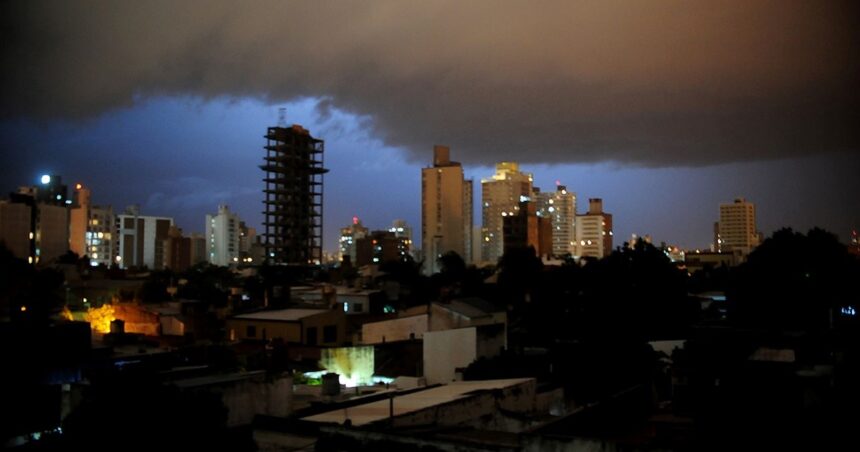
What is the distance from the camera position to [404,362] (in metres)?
22.3

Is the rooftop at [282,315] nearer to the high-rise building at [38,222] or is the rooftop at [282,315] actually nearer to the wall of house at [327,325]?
the wall of house at [327,325]

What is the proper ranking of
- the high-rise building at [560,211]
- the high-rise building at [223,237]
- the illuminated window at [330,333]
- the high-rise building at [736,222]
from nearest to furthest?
the illuminated window at [330,333]
the high-rise building at [223,237]
the high-rise building at [560,211]
the high-rise building at [736,222]

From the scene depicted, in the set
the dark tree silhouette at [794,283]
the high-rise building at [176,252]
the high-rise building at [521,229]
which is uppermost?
the high-rise building at [521,229]

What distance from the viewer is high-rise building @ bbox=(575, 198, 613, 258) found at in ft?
474

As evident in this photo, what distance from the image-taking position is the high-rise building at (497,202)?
136 metres

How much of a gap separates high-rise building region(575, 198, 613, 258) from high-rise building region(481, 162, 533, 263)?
51.1 ft

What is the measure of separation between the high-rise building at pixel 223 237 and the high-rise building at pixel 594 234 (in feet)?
223

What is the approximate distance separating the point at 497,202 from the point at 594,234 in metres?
22.2

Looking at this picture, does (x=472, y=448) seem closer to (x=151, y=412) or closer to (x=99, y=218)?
(x=151, y=412)

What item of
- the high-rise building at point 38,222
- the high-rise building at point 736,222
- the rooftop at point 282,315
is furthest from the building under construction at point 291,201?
the high-rise building at point 736,222

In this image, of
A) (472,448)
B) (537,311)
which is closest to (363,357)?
(472,448)

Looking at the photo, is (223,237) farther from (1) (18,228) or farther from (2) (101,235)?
(1) (18,228)

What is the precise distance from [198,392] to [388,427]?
2.87 m

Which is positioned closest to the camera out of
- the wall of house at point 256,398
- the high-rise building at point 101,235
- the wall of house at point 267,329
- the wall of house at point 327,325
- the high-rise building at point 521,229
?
the wall of house at point 256,398
